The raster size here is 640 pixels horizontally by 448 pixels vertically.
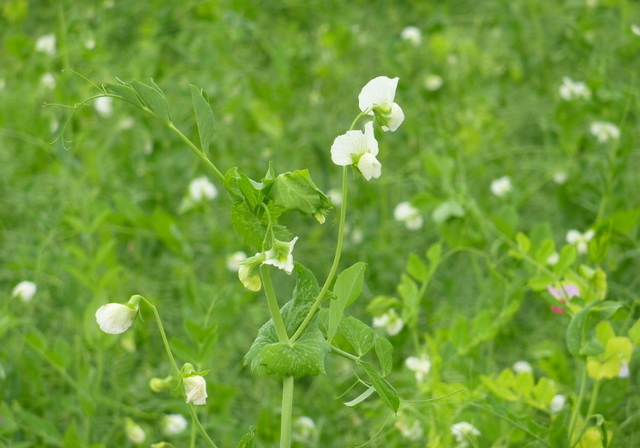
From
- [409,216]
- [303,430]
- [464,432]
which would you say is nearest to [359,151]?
[464,432]

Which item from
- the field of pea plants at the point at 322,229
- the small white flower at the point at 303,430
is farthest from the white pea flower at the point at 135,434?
the small white flower at the point at 303,430

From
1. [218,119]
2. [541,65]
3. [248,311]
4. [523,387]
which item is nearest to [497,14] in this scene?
[541,65]

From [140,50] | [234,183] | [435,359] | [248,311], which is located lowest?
[248,311]

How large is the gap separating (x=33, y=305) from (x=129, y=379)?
18 cm

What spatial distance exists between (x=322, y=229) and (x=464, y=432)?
0.69 m

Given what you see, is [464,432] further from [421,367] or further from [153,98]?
[153,98]

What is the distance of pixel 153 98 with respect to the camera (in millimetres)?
481

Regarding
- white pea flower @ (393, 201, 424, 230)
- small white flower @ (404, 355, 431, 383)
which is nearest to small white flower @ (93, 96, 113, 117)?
white pea flower @ (393, 201, 424, 230)

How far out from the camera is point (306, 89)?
1.64 m

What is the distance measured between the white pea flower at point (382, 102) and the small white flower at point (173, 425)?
1.72ft

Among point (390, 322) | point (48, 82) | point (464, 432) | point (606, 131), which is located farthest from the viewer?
point (48, 82)

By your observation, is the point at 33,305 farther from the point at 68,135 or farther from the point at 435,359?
the point at 435,359

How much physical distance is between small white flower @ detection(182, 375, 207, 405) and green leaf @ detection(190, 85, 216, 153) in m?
0.15

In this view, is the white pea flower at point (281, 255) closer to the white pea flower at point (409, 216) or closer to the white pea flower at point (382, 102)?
the white pea flower at point (382, 102)
